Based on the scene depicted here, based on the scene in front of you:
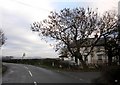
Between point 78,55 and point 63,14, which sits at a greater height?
point 63,14

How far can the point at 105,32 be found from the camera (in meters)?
47.1

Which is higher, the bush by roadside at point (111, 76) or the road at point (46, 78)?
the bush by roadside at point (111, 76)

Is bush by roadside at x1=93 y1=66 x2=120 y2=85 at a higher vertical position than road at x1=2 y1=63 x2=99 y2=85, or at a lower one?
higher

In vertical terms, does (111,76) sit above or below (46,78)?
above

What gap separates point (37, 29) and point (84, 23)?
7915mm

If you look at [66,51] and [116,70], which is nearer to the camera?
[116,70]

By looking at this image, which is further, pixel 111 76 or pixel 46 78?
pixel 46 78

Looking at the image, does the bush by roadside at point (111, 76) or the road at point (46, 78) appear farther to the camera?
the road at point (46, 78)

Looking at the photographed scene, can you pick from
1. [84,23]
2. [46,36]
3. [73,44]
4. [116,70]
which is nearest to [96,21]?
[84,23]

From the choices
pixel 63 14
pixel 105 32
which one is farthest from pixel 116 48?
pixel 63 14

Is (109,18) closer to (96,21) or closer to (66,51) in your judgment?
(96,21)

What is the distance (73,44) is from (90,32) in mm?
3561

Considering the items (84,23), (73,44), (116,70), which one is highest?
(84,23)

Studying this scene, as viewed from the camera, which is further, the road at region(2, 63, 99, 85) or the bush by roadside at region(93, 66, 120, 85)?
the road at region(2, 63, 99, 85)
